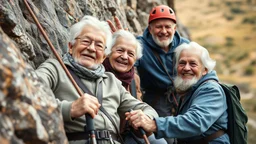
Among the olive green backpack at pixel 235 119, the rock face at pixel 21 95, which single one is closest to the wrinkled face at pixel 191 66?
the olive green backpack at pixel 235 119

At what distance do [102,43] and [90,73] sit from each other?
648 mm

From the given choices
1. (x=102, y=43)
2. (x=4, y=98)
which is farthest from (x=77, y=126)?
(x=4, y=98)

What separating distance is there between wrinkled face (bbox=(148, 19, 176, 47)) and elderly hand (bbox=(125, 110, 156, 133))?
410 centimetres

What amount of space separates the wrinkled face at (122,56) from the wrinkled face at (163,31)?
2196mm

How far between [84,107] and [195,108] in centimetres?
234

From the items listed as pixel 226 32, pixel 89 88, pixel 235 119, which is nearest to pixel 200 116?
pixel 235 119

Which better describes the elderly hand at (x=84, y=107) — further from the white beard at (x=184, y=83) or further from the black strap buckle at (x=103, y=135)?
the white beard at (x=184, y=83)

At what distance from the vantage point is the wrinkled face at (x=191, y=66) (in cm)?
771

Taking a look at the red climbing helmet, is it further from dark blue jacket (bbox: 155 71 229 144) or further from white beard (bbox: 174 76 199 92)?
dark blue jacket (bbox: 155 71 229 144)

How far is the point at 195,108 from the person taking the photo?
22.2 feet

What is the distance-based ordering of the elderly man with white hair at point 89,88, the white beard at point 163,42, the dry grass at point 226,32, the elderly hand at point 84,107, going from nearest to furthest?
1. the elderly hand at point 84,107
2. the elderly man with white hair at point 89,88
3. the white beard at point 163,42
4. the dry grass at point 226,32

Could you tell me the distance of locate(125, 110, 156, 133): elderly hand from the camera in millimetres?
6246

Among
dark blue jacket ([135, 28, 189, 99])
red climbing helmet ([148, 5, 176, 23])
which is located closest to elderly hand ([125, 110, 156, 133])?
dark blue jacket ([135, 28, 189, 99])

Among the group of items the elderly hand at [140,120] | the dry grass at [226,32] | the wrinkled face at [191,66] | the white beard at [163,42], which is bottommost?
the dry grass at [226,32]
